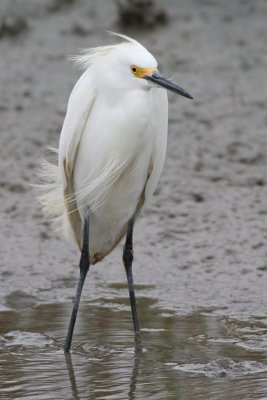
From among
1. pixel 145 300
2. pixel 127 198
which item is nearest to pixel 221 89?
pixel 145 300

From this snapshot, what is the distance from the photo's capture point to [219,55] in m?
11.4

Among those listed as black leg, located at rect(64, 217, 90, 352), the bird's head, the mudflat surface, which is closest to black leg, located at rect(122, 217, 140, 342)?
the mudflat surface

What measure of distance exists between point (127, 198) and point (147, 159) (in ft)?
0.84

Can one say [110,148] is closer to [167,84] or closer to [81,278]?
[167,84]

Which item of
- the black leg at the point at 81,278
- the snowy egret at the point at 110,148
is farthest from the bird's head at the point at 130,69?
the black leg at the point at 81,278

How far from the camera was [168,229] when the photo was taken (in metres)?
7.97

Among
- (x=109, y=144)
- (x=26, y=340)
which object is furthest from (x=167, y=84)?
(x=26, y=340)

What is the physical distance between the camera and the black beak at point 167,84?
17.6 feet

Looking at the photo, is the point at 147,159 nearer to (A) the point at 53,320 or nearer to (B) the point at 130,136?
(B) the point at 130,136

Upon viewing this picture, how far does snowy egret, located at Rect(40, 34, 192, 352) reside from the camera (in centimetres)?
556

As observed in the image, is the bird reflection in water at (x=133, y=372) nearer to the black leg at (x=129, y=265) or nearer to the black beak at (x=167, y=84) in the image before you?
the black leg at (x=129, y=265)

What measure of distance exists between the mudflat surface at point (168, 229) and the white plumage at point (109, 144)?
689mm

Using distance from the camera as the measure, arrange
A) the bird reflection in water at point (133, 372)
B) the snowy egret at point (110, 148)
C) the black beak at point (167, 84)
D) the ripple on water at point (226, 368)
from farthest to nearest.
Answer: the snowy egret at point (110, 148)
the black beak at point (167, 84)
the ripple on water at point (226, 368)
the bird reflection in water at point (133, 372)

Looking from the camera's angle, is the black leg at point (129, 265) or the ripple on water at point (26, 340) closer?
the ripple on water at point (26, 340)
